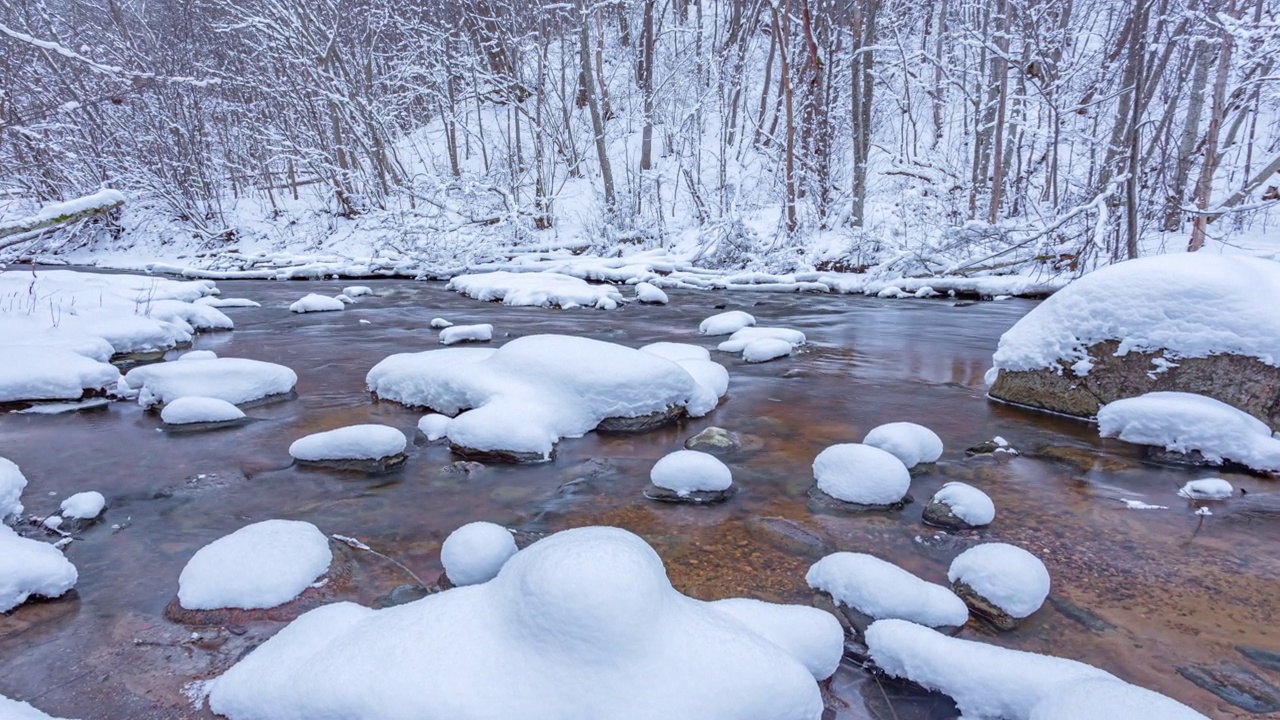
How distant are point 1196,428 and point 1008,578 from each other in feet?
6.38

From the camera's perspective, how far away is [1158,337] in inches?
133

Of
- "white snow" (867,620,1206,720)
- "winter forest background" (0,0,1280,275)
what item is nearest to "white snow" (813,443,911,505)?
"white snow" (867,620,1206,720)

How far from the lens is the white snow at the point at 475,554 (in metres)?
2.06

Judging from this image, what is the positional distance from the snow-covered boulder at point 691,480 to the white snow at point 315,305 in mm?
6164

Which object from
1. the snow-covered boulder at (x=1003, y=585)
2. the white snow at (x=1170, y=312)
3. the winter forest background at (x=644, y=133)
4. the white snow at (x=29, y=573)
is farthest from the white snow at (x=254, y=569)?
the winter forest background at (x=644, y=133)

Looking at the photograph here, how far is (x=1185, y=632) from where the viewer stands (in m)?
1.90

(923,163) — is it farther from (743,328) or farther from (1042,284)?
(743,328)

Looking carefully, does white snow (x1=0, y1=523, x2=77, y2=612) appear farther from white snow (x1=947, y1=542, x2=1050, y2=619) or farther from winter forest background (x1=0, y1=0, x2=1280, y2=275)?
winter forest background (x1=0, y1=0, x2=1280, y2=275)

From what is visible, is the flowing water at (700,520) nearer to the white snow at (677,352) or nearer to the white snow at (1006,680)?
the white snow at (1006,680)

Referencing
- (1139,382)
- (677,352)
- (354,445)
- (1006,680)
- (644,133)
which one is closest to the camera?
(1006,680)

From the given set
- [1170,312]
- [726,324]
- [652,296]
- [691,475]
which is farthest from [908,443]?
[652,296]

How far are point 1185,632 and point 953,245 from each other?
726cm

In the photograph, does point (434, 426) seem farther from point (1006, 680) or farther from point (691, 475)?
point (1006, 680)

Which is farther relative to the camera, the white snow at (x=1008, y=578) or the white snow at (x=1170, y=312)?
the white snow at (x=1170, y=312)
